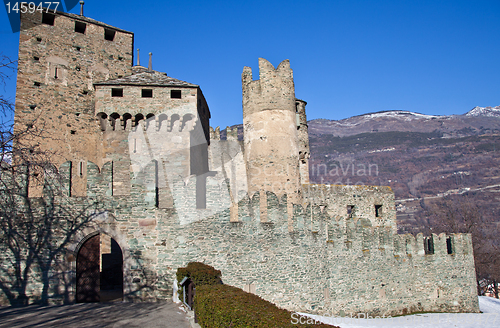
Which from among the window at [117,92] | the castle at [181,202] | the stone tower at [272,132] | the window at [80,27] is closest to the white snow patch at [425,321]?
the castle at [181,202]

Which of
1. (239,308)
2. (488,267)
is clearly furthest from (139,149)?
(488,267)

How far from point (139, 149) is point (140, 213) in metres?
6.43

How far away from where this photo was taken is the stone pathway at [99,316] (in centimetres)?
927

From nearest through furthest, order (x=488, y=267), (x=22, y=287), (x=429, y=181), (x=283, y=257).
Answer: (x=22, y=287) < (x=283, y=257) < (x=488, y=267) < (x=429, y=181)

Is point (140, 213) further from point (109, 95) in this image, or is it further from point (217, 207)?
point (109, 95)

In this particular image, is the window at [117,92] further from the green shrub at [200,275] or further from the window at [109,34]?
the green shrub at [200,275]

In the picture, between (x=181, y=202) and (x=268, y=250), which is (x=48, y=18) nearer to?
(x=181, y=202)

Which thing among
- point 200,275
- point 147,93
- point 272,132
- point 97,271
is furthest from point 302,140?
point 200,275

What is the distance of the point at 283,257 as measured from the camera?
1378 centimetres

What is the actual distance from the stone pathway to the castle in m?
0.66

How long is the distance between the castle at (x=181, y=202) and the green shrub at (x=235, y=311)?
3.47 m

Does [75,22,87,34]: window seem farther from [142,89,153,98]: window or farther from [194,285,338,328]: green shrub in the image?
[194,285,338,328]: green shrub

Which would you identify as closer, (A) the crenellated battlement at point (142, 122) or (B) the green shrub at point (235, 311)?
(B) the green shrub at point (235, 311)

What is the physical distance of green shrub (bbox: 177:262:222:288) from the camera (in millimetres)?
10307
